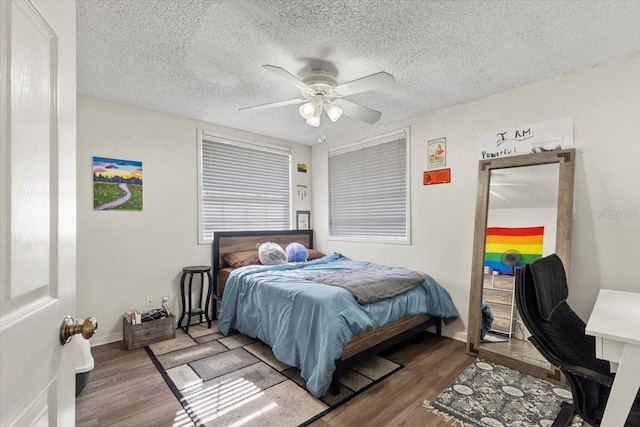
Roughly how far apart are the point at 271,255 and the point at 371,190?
1566mm

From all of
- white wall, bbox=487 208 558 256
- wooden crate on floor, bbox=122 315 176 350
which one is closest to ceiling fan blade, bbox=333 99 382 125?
white wall, bbox=487 208 558 256

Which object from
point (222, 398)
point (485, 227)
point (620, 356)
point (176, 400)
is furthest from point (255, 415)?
point (485, 227)

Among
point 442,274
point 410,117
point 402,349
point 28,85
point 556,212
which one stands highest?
point 410,117

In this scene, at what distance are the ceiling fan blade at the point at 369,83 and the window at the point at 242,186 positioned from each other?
215 centimetres

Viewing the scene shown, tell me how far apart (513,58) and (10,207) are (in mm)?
2862

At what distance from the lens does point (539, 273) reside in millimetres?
1517

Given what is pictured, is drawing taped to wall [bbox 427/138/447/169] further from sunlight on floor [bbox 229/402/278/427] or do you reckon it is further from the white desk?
sunlight on floor [bbox 229/402/278/427]

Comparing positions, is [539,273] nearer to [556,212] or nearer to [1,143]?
[556,212]

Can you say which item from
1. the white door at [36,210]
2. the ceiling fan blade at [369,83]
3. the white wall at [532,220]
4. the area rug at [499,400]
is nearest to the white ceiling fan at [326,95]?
the ceiling fan blade at [369,83]

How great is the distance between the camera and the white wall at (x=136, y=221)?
2.91m

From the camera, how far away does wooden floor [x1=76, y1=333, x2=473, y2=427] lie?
185cm

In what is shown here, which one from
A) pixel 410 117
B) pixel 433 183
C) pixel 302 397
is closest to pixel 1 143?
pixel 302 397

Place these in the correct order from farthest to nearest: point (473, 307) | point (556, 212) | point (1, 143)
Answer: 1. point (473, 307)
2. point (556, 212)
3. point (1, 143)

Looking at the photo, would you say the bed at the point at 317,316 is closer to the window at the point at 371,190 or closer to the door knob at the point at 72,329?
the window at the point at 371,190
